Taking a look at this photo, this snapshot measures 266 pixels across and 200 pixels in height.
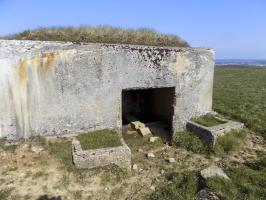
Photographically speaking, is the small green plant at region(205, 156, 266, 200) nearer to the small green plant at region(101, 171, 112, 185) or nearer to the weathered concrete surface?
A: the small green plant at region(101, 171, 112, 185)

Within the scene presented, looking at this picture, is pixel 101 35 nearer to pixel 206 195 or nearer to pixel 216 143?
pixel 216 143

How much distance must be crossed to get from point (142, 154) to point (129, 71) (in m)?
2.06

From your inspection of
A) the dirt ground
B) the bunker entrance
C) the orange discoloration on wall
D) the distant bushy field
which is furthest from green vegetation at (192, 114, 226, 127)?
the orange discoloration on wall

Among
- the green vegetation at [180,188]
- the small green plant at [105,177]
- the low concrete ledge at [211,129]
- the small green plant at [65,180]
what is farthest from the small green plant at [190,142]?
the small green plant at [65,180]

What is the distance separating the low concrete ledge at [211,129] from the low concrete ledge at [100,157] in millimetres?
2280

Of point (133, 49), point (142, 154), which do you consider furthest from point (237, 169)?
point (133, 49)

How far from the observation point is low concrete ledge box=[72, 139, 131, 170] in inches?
228

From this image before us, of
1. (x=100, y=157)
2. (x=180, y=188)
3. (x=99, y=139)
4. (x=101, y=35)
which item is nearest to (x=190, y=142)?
(x=180, y=188)

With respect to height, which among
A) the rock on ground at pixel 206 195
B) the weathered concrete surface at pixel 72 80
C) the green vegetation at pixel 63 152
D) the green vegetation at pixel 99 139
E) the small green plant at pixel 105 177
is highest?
the weathered concrete surface at pixel 72 80

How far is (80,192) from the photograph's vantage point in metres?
5.19

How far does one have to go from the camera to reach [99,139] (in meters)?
6.43

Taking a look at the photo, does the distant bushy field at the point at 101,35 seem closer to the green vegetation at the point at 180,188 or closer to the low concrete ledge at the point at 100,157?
the low concrete ledge at the point at 100,157

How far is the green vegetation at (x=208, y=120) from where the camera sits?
779 centimetres

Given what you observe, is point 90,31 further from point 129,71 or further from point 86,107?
point 86,107
